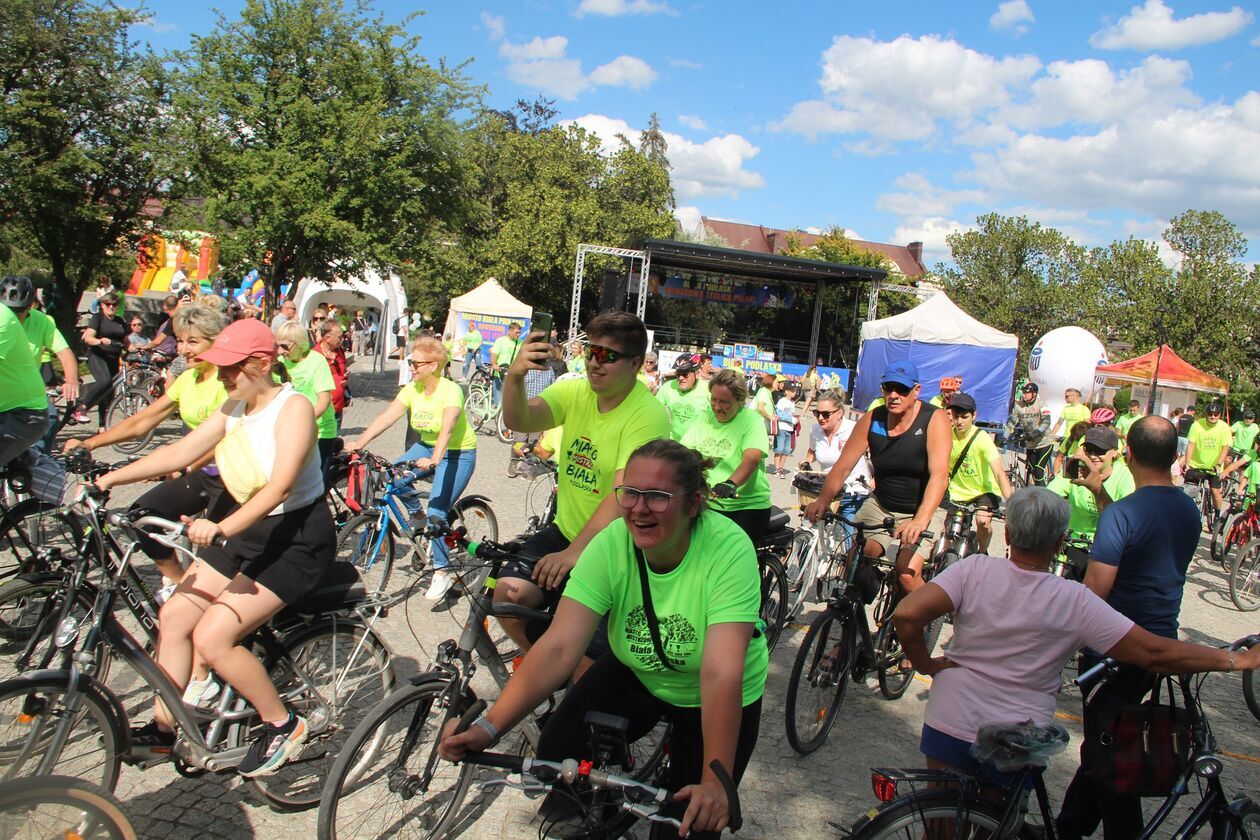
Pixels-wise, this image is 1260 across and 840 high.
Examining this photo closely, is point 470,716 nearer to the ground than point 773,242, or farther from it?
nearer to the ground

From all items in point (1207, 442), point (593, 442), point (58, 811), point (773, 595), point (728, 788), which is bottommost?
point (773, 595)

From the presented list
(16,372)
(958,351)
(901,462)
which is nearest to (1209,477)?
(901,462)

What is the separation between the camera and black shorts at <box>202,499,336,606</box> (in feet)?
10.9

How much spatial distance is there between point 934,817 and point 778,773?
73.5 inches

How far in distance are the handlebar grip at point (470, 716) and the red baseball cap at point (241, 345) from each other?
5.12ft

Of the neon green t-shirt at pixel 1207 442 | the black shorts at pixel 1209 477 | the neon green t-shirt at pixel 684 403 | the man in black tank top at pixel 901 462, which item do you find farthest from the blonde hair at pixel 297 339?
the neon green t-shirt at pixel 1207 442

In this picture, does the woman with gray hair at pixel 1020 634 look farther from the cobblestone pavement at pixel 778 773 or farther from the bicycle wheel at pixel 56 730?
the bicycle wheel at pixel 56 730

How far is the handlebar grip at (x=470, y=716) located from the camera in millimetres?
2525

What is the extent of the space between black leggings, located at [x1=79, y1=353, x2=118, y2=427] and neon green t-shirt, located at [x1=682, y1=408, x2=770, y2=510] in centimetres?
783

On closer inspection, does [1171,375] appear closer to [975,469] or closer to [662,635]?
[975,469]

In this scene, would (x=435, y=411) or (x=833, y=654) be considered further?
(x=435, y=411)

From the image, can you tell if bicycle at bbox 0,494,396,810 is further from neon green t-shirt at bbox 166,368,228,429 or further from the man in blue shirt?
the man in blue shirt

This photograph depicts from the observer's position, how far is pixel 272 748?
3.30m

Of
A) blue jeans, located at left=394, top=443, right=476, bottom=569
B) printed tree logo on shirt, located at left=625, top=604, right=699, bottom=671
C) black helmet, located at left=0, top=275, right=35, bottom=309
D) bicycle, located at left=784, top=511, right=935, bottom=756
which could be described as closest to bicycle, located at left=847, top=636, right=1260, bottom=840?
printed tree logo on shirt, located at left=625, top=604, right=699, bottom=671
